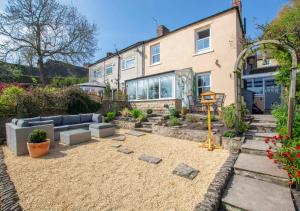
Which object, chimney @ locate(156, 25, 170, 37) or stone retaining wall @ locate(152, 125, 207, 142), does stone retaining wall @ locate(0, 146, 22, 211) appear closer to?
stone retaining wall @ locate(152, 125, 207, 142)

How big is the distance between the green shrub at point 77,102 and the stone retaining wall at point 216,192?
33.8 ft

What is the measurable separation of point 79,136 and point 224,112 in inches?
238

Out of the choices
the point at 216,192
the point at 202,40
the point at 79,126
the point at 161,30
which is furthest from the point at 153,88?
the point at 216,192

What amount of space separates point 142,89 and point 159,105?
262 cm

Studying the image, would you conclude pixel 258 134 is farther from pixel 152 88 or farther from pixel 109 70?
pixel 109 70

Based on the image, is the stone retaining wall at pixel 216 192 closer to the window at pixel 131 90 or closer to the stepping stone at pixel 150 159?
the stepping stone at pixel 150 159

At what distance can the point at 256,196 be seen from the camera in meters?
2.78

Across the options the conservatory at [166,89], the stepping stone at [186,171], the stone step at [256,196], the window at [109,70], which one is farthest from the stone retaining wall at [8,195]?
the window at [109,70]

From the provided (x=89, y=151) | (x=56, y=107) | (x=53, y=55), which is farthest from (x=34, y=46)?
(x=89, y=151)

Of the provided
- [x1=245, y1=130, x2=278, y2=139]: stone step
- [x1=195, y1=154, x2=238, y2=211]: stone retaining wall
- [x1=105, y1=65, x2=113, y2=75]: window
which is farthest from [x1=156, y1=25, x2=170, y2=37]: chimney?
[x1=195, y1=154, x2=238, y2=211]: stone retaining wall

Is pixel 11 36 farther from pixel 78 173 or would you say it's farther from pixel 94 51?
pixel 78 173

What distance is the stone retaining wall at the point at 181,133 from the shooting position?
6379 millimetres

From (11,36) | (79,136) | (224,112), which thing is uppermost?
(11,36)

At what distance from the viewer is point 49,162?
4.62 m
